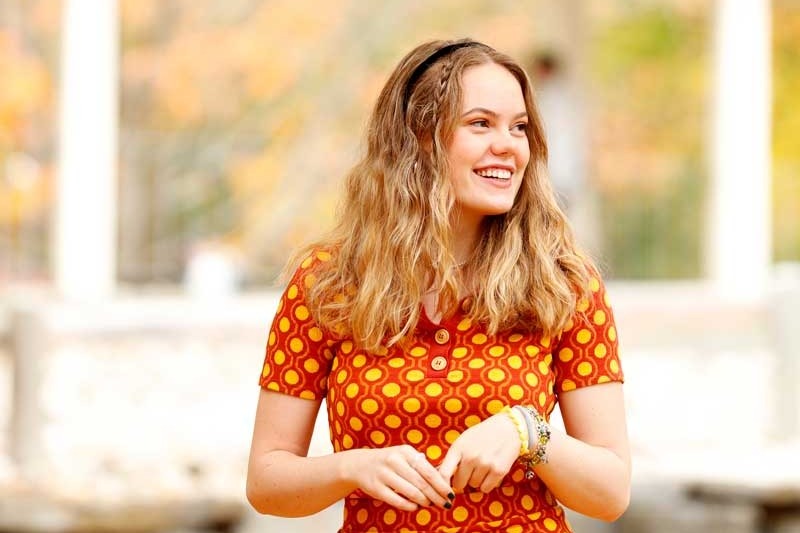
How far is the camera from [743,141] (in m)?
10.1

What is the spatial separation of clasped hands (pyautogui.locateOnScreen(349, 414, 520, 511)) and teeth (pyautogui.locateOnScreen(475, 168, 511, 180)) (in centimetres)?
39

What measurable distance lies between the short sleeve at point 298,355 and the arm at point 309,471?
19mm

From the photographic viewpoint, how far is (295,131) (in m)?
15.1

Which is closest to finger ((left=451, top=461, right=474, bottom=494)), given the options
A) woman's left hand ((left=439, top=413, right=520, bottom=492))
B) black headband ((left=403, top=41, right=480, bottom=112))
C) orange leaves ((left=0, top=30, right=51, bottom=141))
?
woman's left hand ((left=439, top=413, right=520, bottom=492))

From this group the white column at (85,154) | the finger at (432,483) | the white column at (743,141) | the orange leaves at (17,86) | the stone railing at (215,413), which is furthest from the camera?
the orange leaves at (17,86)

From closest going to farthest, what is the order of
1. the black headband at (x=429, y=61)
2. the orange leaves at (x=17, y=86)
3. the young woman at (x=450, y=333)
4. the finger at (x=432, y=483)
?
the finger at (x=432, y=483) → the young woman at (x=450, y=333) → the black headband at (x=429, y=61) → the orange leaves at (x=17, y=86)

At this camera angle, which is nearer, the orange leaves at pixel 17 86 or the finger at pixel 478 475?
the finger at pixel 478 475

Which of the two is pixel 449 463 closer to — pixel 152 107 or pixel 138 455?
pixel 138 455

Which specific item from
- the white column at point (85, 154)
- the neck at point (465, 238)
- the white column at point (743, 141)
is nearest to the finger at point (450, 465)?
the neck at point (465, 238)

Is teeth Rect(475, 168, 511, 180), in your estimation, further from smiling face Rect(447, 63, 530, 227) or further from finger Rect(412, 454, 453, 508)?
finger Rect(412, 454, 453, 508)

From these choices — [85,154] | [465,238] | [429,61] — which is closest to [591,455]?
[465,238]

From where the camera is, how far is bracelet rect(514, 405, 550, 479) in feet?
6.81

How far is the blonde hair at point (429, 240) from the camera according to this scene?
2195 millimetres

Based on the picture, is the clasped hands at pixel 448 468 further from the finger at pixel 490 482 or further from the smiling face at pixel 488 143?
the smiling face at pixel 488 143
